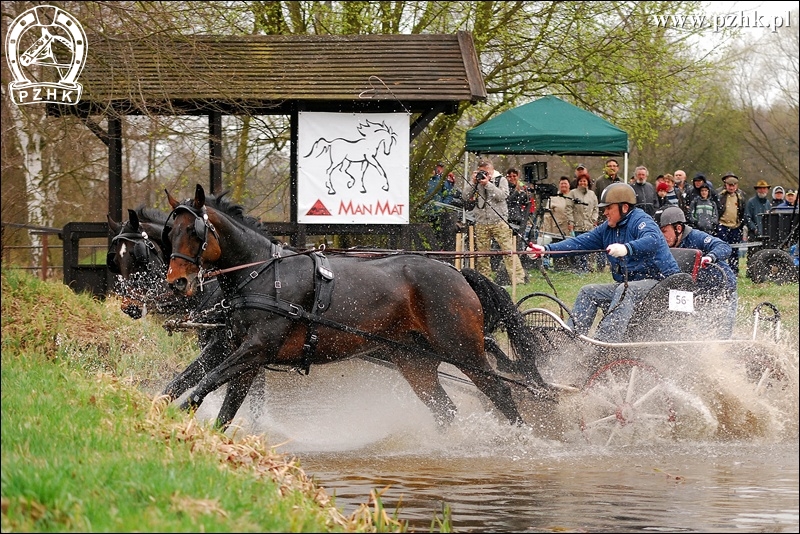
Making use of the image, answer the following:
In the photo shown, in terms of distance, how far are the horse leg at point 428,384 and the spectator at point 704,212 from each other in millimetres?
9507

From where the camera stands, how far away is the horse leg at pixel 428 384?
30.4 feet

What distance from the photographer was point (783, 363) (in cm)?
895

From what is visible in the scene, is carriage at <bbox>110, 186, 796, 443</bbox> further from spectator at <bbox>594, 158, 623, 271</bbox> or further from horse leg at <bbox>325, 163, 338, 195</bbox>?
spectator at <bbox>594, 158, 623, 271</bbox>

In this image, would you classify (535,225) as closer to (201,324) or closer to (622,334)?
(622,334)

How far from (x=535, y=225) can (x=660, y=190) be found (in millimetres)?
2038

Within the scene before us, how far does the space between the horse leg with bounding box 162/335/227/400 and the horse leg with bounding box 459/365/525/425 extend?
183cm

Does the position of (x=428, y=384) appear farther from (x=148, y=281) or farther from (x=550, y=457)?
(x=148, y=281)

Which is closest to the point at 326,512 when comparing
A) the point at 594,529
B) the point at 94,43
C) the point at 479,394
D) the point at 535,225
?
the point at 594,529

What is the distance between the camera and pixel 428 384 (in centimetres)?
934

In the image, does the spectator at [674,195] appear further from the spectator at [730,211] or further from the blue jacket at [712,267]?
the blue jacket at [712,267]

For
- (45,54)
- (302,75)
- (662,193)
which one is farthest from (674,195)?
(45,54)

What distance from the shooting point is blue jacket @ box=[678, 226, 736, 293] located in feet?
32.2

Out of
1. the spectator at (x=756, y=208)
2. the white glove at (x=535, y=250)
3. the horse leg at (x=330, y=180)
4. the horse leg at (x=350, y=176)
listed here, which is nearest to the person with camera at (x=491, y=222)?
the horse leg at (x=350, y=176)

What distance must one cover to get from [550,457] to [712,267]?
233 cm
